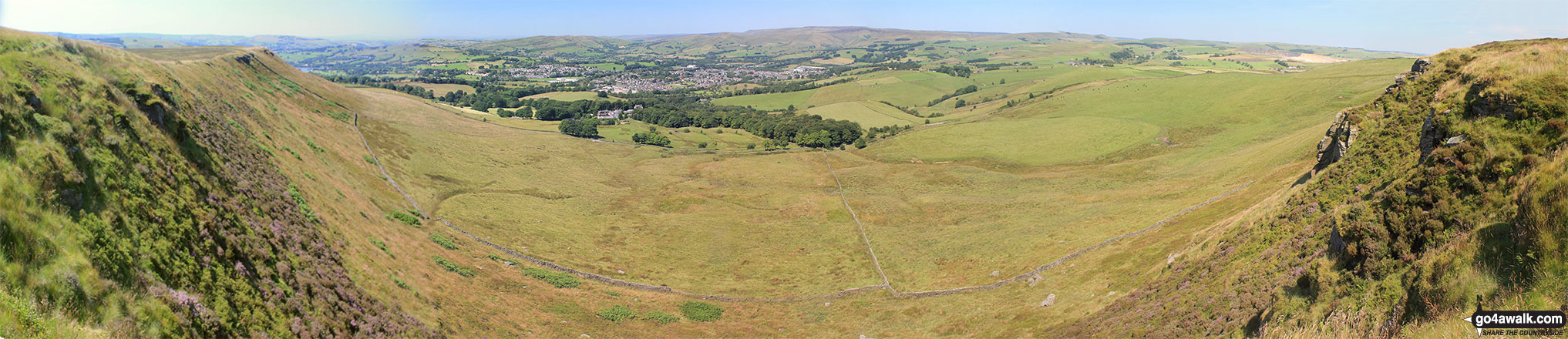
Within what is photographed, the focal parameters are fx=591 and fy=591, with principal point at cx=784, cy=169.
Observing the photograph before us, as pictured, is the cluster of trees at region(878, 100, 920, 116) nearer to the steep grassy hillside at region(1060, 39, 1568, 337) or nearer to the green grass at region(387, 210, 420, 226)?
the steep grassy hillside at region(1060, 39, 1568, 337)

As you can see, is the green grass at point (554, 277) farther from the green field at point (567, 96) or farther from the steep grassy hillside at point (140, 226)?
the green field at point (567, 96)

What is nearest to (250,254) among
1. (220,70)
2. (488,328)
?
(488,328)

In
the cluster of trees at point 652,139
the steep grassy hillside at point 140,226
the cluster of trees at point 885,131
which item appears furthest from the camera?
the cluster of trees at point 885,131

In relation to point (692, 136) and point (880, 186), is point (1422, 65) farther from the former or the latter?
point (692, 136)

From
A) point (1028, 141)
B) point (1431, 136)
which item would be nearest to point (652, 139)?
point (1028, 141)

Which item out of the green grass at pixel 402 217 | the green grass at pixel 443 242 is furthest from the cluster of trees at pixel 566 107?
the green grass at pixel 443 242
